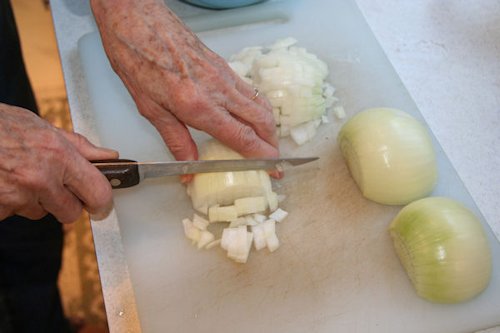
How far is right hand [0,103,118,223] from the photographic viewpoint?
1.09 meters

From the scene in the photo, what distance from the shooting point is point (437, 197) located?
4.44 ft

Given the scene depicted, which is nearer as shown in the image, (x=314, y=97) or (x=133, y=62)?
(x=133, y=62)

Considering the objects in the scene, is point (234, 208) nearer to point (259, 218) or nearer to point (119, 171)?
point (259, 218)

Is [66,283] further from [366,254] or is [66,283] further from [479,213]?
[479,213]

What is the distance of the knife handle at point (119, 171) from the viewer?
1.23m

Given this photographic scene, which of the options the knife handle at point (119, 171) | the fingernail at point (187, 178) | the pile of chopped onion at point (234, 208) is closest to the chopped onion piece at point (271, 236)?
the pile of chopped onion at point (234, 208)

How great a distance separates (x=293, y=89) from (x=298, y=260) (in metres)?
0.49

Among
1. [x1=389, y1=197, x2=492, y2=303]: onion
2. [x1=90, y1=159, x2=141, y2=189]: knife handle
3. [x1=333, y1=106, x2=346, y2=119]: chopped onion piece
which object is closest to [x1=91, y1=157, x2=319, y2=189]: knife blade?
[x1=90, y1=159, x2=141, y2=189]: knife handle

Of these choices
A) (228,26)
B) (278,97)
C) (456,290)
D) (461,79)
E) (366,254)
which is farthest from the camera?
(228,26)

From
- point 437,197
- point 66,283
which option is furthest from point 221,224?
point 66,283

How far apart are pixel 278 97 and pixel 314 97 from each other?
0.11 m

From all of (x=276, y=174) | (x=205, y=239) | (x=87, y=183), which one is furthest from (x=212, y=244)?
(x=87, y=183)

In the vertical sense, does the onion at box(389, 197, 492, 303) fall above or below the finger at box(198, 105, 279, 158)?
below

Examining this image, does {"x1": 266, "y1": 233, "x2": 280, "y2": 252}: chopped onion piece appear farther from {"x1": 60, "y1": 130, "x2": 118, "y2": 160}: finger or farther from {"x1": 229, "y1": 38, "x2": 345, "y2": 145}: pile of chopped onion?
{"x1": 60, "y1": 130, "x2": 118, "y2": 160}: finger
